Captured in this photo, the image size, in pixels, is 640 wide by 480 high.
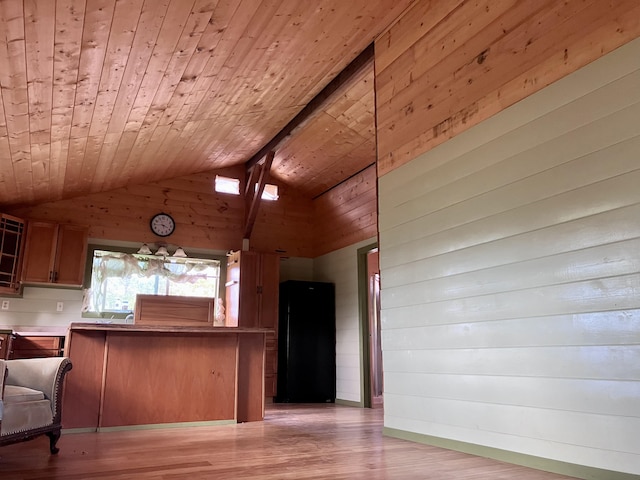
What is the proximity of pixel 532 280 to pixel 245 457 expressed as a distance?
2009 mm

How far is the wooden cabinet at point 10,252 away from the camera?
5777mm

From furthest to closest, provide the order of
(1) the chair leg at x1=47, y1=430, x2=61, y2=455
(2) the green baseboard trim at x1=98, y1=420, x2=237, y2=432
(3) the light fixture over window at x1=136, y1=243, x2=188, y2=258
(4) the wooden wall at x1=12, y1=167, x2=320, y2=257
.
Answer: (3) the light fixture over window at x1=136, y1=243, x2=188, y2=258 → (4) the wooden wall at x1=12, y1=167, x2=320, y2=257 → (2) the green baseboard trim at x1=98, y1=420, x2=237, y2=432 → (1) the chair leg at x1=47, y1=430, x2=61, y2=455

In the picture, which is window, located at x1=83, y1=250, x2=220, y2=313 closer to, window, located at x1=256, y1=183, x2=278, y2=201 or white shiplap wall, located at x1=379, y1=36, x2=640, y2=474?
window, located at x1=256, y1=183, x2=278, y2=201

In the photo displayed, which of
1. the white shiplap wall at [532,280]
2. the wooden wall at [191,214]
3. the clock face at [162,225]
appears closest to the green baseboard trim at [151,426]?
the white shiplap wall at [532,280]

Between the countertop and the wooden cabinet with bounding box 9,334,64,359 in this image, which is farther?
the wooden cabinet with bounding box 9,334,64,359

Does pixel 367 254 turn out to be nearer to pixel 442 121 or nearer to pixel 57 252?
pixel 442 121

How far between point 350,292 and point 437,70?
12.8 ft

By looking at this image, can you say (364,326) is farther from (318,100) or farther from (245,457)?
(245,457)

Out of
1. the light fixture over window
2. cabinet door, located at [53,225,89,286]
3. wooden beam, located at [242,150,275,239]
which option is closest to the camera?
cabinet door, located at [53,225,89,286]

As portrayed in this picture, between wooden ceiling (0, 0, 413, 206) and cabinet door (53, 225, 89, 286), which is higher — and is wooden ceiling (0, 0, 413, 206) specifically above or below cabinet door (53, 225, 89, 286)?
above

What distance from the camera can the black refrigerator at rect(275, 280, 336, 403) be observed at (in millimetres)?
7047

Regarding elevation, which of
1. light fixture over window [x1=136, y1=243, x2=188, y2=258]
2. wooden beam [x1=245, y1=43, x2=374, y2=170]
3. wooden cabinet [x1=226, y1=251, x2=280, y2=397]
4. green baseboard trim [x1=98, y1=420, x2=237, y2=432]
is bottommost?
green baseboard trim [x1=98, y1=420, x2=237, y2=432]

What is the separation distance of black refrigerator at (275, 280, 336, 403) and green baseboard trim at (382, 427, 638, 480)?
331 cm

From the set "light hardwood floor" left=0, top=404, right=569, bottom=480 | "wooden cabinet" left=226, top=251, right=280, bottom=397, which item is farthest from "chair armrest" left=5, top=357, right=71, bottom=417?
"wooden cabinet" left=226, top=251, right=280, bottom=397
